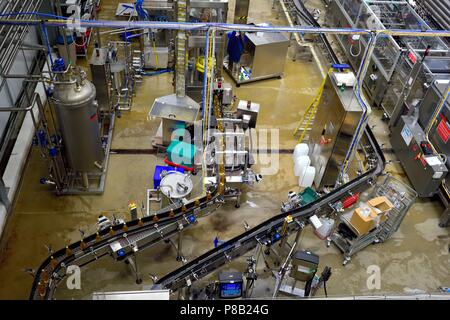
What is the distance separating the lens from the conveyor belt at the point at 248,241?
4.59 metres

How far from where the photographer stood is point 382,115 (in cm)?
810

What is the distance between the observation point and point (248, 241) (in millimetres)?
4996

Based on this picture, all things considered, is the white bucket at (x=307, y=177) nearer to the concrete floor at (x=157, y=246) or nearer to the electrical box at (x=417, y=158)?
the concrete floor at (x=157, y=246)

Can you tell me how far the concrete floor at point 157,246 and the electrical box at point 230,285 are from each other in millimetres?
605

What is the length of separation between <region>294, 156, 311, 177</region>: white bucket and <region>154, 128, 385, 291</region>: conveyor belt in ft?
3.12

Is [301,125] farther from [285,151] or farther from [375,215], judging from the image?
[375,215]

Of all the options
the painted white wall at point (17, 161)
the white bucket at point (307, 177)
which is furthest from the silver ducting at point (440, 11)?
the painted white wall at point (17, 161)

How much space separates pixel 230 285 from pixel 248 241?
558mm

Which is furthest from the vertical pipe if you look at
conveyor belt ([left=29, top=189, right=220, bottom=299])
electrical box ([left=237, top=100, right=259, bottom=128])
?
conveyor belt ([left=29, top=189, right=220, bottom=299])

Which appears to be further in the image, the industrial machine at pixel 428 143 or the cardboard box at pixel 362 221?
the industrial machine at pixel 428 143

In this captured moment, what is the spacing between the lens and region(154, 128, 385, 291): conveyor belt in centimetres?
459

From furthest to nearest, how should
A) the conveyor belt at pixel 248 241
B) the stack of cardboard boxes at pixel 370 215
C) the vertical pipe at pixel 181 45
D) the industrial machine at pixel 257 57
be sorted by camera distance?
1. the industrial machine at pixel 257 57
2. the vertical pipe at pixel 181 45
3. the stack of cardboard boxes at pixel 370 215
4. the conveyor belt at pixel 248 241
